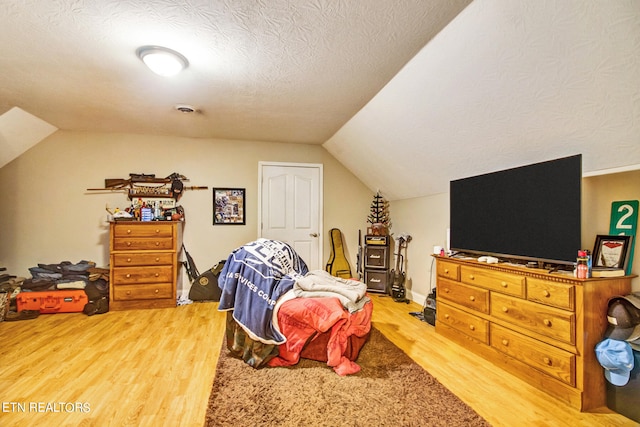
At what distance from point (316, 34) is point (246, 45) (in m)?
0.51

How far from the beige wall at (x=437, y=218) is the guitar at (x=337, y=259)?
0.94m

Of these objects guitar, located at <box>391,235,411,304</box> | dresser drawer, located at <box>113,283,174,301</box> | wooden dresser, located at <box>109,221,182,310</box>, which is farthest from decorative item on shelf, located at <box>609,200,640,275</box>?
dresser drawer, located at <box>113,283,174,301</box>

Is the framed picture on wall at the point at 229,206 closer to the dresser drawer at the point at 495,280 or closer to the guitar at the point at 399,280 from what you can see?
the guitar at the point at 399,280

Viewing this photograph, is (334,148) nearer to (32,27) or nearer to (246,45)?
(246,45)

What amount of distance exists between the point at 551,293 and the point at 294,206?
3605 mm

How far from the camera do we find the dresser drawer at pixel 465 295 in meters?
2.59

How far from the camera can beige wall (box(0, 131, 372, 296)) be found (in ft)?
13.6

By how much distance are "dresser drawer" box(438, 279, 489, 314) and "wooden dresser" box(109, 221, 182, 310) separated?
3.30 meters

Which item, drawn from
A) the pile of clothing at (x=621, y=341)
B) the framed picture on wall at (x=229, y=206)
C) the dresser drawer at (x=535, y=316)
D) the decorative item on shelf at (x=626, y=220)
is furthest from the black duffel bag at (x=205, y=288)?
the decorative item on shelf at (x=626, y=220)

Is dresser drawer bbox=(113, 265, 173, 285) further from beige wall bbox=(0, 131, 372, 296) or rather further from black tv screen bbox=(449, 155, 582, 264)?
black tv screen bbox=(449, 155, 582, 264)

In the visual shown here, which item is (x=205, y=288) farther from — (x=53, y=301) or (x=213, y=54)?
(x=213, y=54)

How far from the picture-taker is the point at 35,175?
419 centimetres

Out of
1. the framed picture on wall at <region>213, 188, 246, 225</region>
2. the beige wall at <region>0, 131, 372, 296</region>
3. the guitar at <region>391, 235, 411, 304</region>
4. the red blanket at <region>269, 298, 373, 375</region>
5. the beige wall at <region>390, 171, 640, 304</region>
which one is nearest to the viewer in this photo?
the beige wall at <region>390, 171, 640, 304</region>

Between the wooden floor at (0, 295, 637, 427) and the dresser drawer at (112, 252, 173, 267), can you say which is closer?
the wooden floor at (0, 295, 637, 427)
